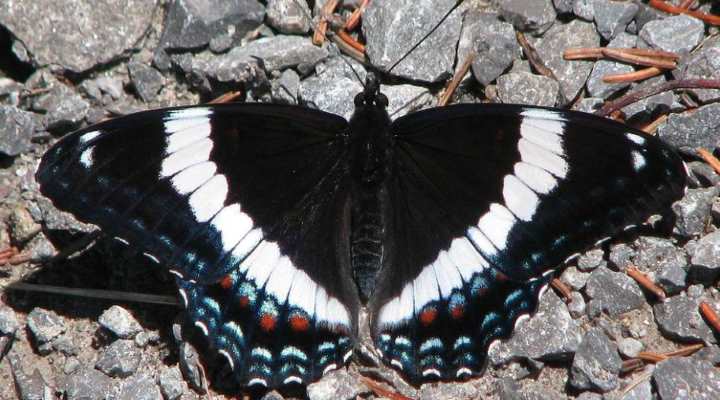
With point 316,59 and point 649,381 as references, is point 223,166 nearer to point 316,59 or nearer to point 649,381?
point 316,59

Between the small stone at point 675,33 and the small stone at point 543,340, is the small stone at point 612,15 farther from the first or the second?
the small stone at point 543,340

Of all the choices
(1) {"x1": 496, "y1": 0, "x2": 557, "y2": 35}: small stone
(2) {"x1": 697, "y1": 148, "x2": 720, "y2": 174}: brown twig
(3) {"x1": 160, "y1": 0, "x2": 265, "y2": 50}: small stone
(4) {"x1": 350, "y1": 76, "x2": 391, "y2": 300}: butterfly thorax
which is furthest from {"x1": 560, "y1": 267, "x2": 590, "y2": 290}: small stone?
(3) {"x1": 160, "y1": 0, "x2": 265, "y2": 50}: small stone

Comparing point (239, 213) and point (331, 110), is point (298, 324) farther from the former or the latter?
point (331, 110)

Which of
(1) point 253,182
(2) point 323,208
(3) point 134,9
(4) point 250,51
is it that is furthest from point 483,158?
(3) point 134,9

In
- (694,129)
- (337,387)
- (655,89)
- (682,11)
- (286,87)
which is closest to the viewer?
(337,387)

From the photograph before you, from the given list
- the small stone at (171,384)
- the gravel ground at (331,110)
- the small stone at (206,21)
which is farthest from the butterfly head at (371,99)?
the small stone at (171,384)

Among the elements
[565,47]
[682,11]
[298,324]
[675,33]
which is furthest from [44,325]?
[682,11]
